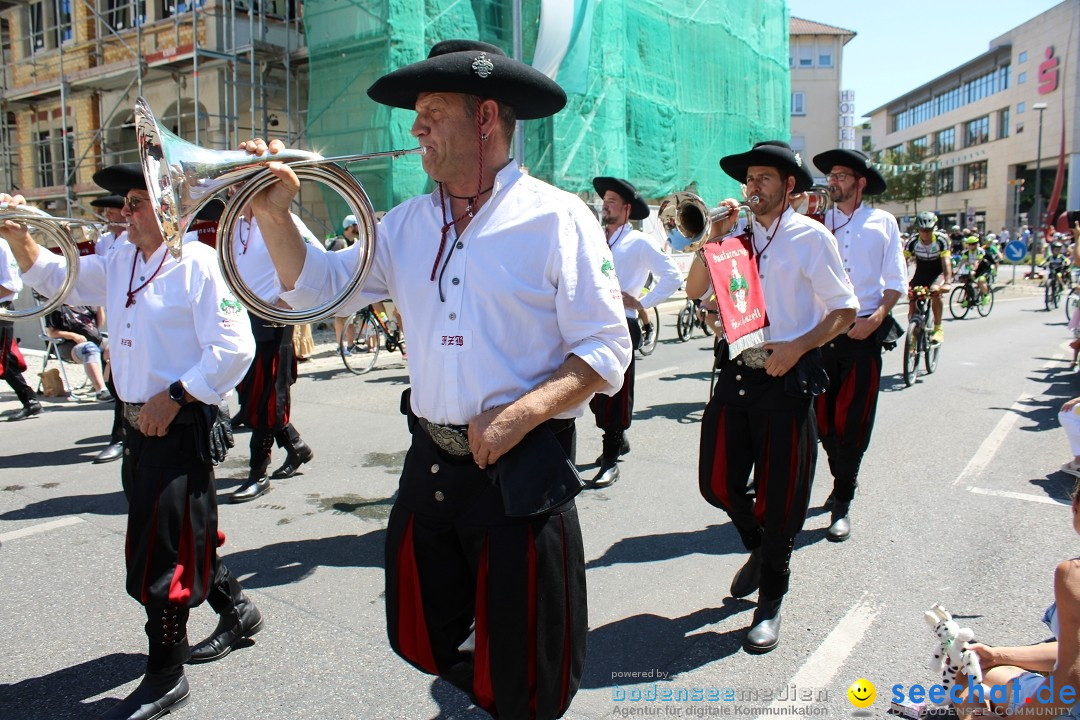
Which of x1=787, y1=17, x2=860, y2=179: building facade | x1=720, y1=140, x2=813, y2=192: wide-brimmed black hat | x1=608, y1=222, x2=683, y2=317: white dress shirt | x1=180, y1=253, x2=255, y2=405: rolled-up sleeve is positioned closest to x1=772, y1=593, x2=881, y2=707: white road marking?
x1=720, y1=140, x2=813, y2=192: wide-brimmed black hat

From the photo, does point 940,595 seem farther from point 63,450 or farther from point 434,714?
point 63,450

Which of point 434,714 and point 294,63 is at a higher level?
point 294,63

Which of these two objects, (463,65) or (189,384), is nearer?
(463,65)

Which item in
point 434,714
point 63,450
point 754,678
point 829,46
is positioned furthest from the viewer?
point 829,46

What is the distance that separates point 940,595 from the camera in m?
3.99

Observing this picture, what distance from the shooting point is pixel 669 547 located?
15.4ft

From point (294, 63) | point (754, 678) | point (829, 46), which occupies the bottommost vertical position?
point (754, 678)

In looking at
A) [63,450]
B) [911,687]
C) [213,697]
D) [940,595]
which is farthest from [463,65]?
[63,450]

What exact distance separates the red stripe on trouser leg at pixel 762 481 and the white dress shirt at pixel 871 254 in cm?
211

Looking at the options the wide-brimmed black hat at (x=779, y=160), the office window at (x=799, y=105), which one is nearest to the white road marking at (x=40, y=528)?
the wide-brimmed black hat at (x=779, y=160)

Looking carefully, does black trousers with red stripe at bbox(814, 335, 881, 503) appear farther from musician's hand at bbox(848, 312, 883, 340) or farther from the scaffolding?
the scaffolding

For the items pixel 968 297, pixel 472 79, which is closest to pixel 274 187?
pixel 472 79

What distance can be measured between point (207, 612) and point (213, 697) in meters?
0.84

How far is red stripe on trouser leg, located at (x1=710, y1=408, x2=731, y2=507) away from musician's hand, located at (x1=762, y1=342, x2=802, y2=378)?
316 millimetres
